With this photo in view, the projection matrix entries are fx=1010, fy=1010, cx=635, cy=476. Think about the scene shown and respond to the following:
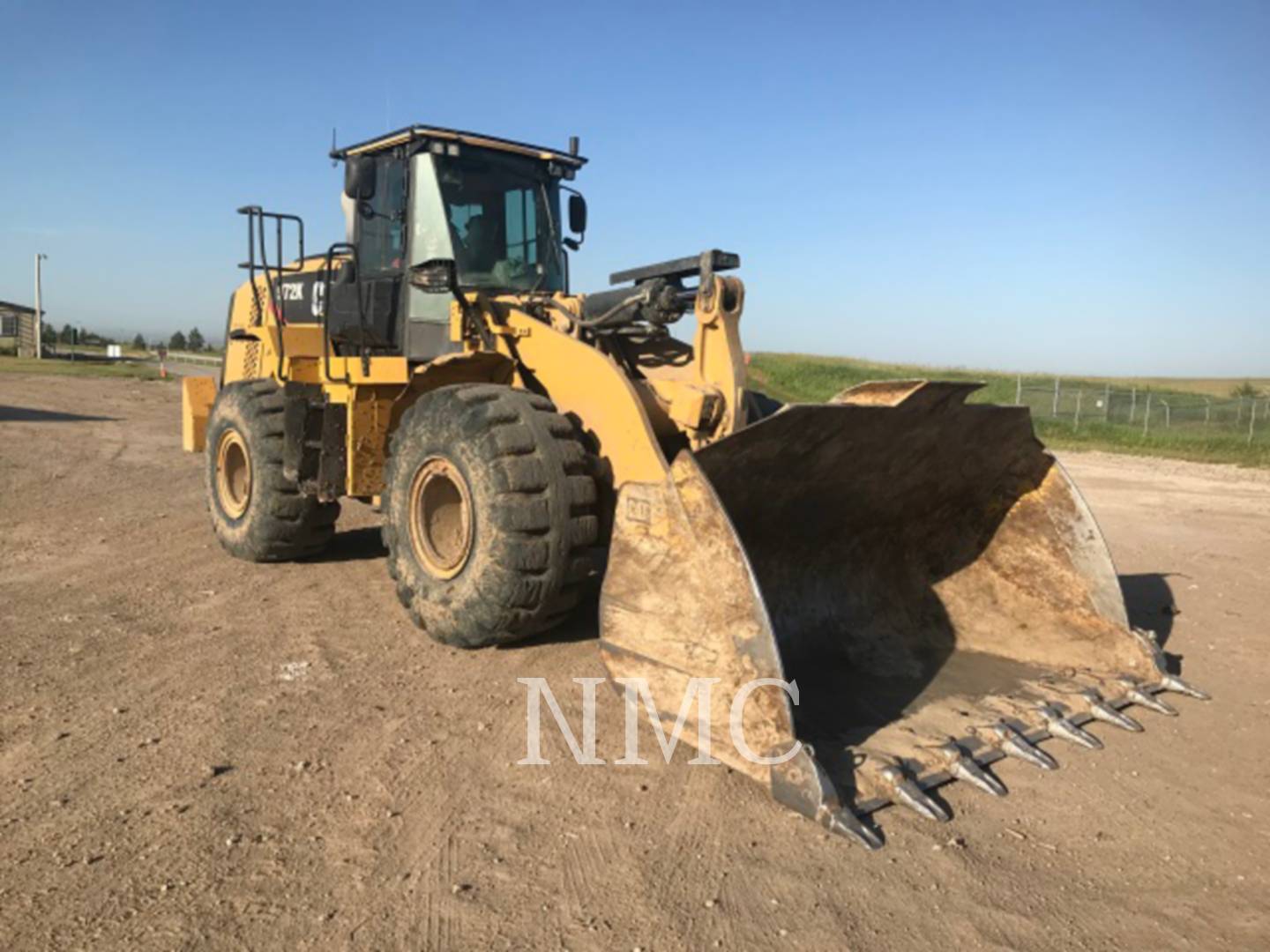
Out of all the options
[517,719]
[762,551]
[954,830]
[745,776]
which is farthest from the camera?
[762,551]

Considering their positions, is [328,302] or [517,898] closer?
[517,898]

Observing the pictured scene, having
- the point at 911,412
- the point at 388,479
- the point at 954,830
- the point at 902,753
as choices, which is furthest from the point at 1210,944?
the point at 388,479

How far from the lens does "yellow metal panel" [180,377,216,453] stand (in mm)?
9055

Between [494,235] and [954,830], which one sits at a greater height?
[494,235]

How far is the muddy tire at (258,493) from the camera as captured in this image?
7109mm

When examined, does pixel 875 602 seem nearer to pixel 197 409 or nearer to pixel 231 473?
pixel 231 473

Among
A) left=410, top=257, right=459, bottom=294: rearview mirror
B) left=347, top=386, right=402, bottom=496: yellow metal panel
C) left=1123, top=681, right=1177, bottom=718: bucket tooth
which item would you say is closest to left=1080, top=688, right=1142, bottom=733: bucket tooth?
left=1123, top=681, right=1177, bottom=718: bucket tooth

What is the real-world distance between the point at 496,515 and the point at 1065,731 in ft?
9.02

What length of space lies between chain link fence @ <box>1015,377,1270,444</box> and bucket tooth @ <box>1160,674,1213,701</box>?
2339cm

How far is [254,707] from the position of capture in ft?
14.8

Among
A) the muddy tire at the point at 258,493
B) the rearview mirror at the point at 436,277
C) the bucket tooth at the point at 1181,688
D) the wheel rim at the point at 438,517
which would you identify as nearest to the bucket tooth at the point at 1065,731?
the bucket tooth at the point at 1181,688

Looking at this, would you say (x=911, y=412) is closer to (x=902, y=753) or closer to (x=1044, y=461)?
(x=1044, y=461)

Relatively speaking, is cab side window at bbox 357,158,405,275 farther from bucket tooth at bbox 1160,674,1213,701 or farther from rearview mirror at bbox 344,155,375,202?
bucket tooth at bbox 1160,674,1213,701

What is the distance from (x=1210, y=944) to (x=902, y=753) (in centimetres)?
129
